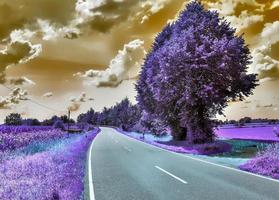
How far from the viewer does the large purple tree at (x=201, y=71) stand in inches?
1102

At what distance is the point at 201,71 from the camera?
28.6m

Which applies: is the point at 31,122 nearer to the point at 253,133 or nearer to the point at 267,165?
the point at 253,133

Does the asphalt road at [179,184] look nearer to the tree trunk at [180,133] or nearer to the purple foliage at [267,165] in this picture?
the purple foliage at [267,165]

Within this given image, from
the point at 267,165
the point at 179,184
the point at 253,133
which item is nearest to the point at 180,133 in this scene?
the point at 253,133

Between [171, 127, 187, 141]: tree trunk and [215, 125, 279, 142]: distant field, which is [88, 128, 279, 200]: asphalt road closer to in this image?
[215, 125, 279, 142]: distant field

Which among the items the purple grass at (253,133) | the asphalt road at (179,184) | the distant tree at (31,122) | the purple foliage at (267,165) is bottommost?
the asphalt road at (179,184)

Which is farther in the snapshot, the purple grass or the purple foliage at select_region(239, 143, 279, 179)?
the purple grass

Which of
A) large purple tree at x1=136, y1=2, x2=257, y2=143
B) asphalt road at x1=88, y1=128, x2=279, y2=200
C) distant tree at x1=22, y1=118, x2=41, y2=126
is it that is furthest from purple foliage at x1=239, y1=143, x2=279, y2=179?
distant tree at x1=22, y1=118, x2=41, y2=126

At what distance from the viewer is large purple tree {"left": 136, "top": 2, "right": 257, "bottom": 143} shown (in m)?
28.0

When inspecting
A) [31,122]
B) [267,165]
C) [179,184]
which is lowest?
[179,184]

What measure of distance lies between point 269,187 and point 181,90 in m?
19.1

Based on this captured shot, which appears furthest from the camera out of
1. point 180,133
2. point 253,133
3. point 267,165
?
point 253,133

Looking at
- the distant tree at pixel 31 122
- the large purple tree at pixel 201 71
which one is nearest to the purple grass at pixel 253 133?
the large purple tree at pixel 201 71

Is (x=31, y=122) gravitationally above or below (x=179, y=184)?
above
